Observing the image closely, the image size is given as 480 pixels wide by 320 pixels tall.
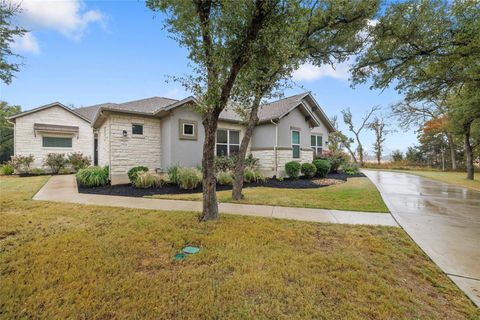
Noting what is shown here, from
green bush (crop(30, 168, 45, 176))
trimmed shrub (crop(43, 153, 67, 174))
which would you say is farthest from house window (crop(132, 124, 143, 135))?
green bush (crop(30, 168, 45, 176))

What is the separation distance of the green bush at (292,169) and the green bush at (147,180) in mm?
7631

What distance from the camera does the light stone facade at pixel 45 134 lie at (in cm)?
1543

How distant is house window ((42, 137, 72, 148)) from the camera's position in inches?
638

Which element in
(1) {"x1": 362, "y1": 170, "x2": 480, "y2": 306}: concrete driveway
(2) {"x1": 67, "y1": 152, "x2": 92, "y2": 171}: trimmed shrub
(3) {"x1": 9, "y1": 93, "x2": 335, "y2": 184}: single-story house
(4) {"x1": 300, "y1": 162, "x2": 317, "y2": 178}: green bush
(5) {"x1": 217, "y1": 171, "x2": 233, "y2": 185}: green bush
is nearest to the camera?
(1) {"x1": 362, "y1": 170, "x2": 480, "y2": 306}: concrete driveway

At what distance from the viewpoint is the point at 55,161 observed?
50.6 feet

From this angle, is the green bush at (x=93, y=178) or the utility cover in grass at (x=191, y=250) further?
A: the green bush at (x=93, y=178)

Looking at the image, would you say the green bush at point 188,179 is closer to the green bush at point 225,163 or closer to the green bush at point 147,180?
the green bush at point 147,180

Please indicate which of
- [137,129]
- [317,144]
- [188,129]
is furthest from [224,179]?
[317,144]

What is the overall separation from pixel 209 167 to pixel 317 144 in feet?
53.8

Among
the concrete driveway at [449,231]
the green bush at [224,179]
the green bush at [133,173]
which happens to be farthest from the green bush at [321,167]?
the green bush at [133,173]

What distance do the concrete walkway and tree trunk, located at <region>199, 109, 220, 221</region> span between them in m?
0.99

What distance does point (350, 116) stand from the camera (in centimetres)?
3566

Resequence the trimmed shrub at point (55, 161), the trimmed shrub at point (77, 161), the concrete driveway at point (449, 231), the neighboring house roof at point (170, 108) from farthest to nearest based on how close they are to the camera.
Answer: the trimmed shrub at point (77, 161) < the trimmed shrub at point (55, 161) < the neighboring house roof at point (170, 108) < the concrete driveway at point (449, 231)

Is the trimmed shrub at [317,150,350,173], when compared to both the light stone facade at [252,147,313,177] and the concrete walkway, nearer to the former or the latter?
the light stone facade at [252,147,313,177]
